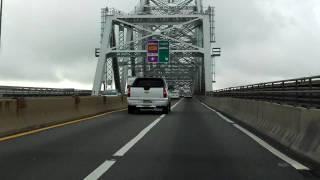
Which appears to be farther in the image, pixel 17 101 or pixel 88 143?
pixel 17 101

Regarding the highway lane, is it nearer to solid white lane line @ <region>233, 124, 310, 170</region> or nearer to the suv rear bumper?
solid white lane line @ <region>233, 124, 310, 170</region>

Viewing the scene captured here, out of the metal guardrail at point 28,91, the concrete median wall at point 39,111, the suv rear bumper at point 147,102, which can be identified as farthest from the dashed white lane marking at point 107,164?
the metal guardrail at point 28,91

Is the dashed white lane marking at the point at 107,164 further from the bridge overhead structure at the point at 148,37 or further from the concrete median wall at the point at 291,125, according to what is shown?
the bridge overhead structure at the point at 148,37

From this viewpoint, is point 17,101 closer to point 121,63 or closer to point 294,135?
point 294,135

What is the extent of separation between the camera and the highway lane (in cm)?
907

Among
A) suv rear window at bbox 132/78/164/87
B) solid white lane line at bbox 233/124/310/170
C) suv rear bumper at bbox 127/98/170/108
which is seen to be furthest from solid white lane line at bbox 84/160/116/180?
suv rear window at bbox 132/78/164/87

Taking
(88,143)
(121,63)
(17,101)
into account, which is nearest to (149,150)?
(88,143)

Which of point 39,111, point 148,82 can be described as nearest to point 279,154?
point 39,111

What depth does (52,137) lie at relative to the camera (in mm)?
15047

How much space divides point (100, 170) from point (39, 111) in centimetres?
982

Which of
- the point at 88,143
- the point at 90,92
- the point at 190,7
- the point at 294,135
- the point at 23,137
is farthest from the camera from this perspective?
the point at 190,7

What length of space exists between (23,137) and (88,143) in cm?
209

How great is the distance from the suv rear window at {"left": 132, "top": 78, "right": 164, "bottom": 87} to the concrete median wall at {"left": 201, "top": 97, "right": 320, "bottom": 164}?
1120 cm

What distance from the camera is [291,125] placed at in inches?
499
